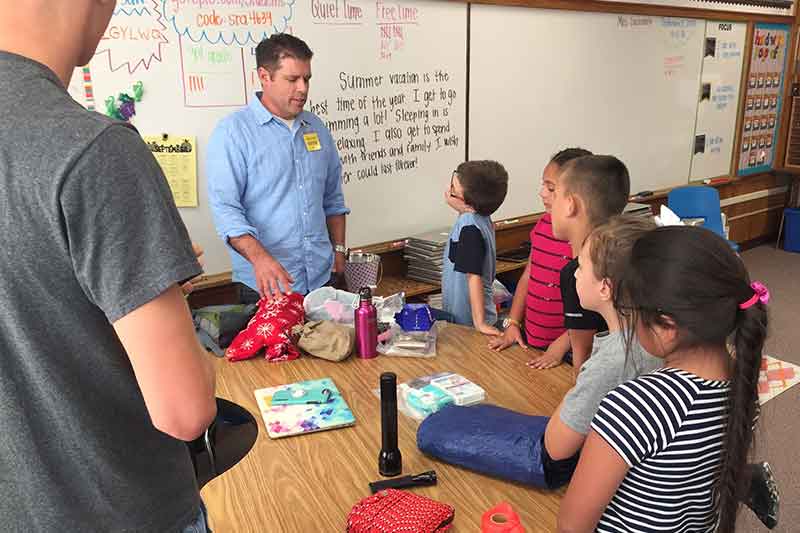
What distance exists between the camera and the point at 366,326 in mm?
1871

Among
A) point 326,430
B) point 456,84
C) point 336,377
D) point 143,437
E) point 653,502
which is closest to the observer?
point 143,437

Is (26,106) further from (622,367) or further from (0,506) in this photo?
(622,367)

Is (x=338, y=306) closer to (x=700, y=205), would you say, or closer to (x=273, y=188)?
(x=273, y=188)

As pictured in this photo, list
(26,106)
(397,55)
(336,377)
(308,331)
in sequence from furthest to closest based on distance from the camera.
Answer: (397,55)
(308,331)
(336,377)
(26,106)

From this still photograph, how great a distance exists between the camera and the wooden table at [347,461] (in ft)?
3.96

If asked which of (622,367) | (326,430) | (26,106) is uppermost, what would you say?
(26,106)

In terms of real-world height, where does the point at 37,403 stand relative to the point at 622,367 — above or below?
above

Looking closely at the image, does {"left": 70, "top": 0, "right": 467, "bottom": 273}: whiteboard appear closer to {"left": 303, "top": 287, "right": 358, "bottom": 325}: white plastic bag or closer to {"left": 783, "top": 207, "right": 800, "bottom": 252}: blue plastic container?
{"left": 303, "top": 287, "right": 358, "bottom": 325}: white plastic bag

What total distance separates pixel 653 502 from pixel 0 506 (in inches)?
38.7

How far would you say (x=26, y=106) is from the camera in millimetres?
606

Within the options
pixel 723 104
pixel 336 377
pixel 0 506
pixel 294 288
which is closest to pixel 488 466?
pixel 336 377

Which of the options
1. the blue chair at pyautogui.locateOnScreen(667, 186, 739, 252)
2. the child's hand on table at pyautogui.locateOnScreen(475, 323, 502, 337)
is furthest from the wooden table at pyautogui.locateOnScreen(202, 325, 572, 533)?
A: the blue chair at pyautogui.locateOnScreen(667, 186, 739, 252)

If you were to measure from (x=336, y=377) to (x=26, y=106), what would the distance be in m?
1.28

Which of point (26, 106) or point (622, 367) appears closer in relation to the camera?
point (26, 106)
